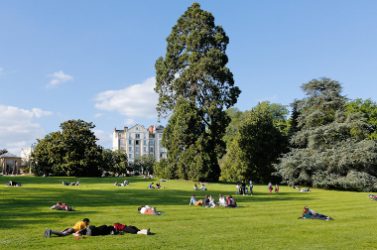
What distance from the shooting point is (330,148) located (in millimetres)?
66625

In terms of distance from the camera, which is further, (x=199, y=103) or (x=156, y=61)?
(x=156, y=61)

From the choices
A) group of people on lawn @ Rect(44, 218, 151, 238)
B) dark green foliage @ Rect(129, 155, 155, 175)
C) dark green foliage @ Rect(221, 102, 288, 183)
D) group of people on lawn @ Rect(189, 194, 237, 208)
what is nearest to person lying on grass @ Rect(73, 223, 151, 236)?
group of people on lawn @ Rect(44, 218, 151, 238)

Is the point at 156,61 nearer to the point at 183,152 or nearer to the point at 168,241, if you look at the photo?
the point at 183,152

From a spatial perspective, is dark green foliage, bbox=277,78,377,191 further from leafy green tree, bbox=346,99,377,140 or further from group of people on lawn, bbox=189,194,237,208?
group of people on lawn, bbox=189,194,237,208

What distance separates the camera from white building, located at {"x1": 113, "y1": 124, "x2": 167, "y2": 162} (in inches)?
6781

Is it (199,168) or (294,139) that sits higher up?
(294,139)

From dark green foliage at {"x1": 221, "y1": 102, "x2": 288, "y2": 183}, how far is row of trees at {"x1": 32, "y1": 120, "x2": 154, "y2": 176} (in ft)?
112

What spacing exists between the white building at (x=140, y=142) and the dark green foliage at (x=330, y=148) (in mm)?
106607

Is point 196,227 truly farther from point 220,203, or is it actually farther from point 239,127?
point 239,127

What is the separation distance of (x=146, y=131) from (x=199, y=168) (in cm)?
10729

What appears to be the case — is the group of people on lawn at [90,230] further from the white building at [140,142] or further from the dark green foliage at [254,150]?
the white building at [140,142]

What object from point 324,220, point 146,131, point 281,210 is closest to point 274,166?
point 281,210

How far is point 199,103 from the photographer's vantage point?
73750mm

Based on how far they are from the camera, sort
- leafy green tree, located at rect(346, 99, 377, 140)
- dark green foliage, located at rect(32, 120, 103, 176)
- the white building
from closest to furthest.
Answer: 1. leafy green tree, located at rect(346, 99, 377, 140)
2. dark green foliage, located at rect(32, 120, 103, 176)
3. the white building
